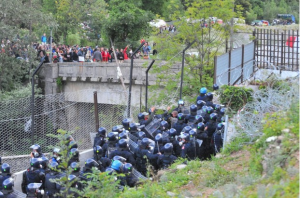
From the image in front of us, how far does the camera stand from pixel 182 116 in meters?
13.9

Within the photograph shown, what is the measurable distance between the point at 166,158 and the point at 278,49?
28.2ft

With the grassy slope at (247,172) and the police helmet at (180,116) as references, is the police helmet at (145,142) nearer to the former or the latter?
the grassy slope at (247,172)

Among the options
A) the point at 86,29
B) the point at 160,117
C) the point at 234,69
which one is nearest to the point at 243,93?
the point at 160,117

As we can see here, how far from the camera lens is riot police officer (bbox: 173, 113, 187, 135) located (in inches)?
541

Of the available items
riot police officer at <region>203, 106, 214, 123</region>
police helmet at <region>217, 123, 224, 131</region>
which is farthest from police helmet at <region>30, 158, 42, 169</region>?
riot police officer at <region>203, 106, 214, 123</region>

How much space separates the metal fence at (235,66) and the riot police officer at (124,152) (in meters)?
5.37

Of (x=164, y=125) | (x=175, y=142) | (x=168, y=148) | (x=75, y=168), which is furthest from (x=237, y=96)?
(x=75, y=168)

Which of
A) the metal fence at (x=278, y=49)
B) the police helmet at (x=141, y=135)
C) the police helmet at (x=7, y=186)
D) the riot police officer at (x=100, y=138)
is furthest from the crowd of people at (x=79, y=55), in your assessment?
the police helmet at (x=7, y=186)

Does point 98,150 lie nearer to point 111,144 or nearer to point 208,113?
point 111,144

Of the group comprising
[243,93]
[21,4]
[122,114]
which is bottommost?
[122,114]

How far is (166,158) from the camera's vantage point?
11672 mm

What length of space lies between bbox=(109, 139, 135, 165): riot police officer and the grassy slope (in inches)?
40.3

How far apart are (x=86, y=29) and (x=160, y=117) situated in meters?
23.0

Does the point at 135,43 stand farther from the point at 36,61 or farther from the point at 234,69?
the point at 234,69
